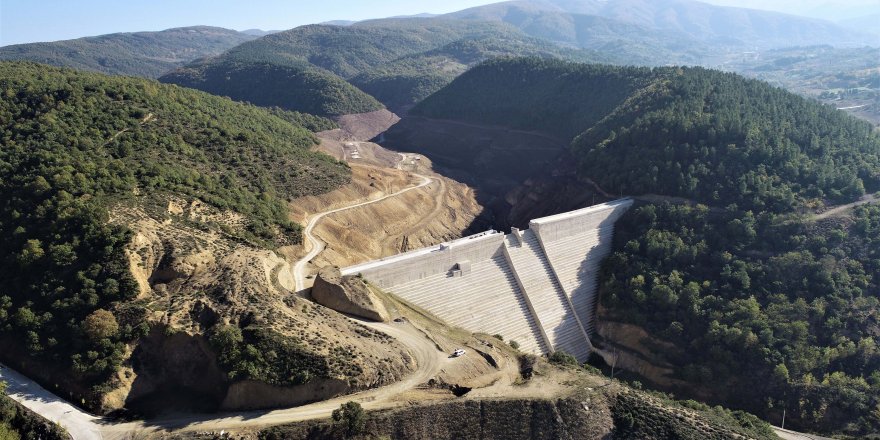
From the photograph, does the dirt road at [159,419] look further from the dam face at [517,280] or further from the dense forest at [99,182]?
the dam face at [517,280]

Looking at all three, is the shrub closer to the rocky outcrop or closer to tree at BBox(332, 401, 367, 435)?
tree at BBox(332, 401, 367, 435)

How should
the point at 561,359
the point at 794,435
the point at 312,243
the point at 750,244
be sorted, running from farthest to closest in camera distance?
1. the point at 312,243
2. the point at 750,244
3. the point at 561,359
4. the point at 794,435

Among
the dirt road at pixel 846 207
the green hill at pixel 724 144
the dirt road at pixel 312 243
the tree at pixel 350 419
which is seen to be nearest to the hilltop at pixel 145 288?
the dirt road at pixel 312 243

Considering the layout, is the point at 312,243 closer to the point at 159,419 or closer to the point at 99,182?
the point at 99,182

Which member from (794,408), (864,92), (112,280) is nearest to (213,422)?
(112,280)

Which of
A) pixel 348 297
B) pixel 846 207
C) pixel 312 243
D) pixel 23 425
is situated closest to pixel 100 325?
pixel 23 425
